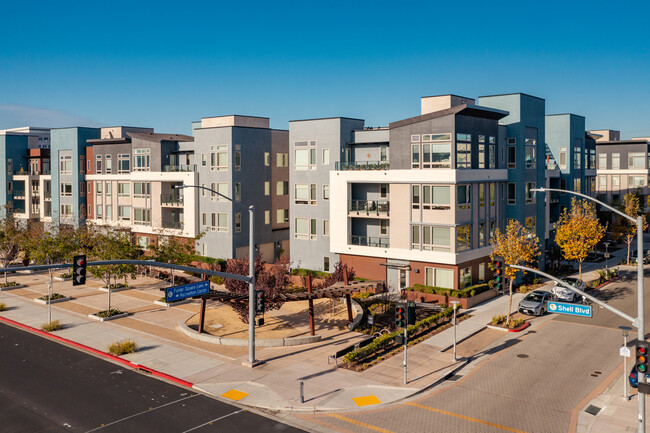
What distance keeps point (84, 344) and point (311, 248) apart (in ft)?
74.7

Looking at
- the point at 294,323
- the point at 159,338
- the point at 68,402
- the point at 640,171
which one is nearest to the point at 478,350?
the point at 294,323

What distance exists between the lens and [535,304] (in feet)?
119

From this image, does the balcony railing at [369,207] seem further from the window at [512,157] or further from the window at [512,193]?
the window at [512,157]

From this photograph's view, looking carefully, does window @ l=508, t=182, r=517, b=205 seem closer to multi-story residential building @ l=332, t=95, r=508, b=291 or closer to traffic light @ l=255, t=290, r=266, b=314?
multi-story residential building @ l=332, t=95, r=508, b=291

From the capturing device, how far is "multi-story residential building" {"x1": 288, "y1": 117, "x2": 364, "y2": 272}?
47156 millimetres

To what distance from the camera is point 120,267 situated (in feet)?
127

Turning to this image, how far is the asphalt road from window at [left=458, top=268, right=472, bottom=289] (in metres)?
23.1

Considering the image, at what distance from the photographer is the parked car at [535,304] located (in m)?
36.0

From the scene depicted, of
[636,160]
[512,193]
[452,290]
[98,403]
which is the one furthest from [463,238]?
[636,160]

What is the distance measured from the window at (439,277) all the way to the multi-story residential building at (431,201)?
0.24 feet

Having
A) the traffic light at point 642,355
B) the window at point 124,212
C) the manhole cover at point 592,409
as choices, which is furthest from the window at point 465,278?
the window at point 124,212

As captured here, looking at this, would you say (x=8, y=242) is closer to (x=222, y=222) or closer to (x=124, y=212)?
(x=124, y=212)

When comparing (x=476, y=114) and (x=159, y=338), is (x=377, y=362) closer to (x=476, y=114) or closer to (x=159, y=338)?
(x=159, y=338)

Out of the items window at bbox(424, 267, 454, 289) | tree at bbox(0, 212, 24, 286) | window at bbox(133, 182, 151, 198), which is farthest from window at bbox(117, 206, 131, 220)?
window at bbox(424, 267, 454, 289)
